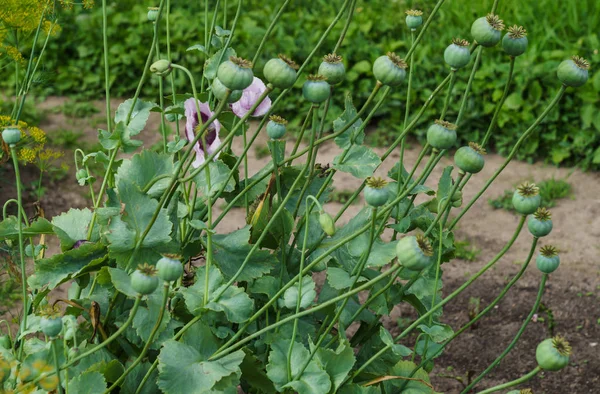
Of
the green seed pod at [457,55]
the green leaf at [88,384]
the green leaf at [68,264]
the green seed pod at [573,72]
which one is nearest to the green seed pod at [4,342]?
the green leaf at [68,264]

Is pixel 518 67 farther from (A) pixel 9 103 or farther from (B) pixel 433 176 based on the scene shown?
(A) pixel 9 103

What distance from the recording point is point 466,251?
10.3 feet

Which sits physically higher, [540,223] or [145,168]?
[540,223]

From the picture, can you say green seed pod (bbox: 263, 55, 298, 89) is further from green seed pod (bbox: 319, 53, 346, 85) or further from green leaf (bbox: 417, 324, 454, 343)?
green leaf (bbox: 417, 324, 454, 343)

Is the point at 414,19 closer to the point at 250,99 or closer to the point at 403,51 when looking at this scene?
the point at 250,99

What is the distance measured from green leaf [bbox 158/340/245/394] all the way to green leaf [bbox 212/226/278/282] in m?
0.17

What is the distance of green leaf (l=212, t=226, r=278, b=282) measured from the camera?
4.85 ft

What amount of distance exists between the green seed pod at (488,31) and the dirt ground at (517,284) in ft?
3.11

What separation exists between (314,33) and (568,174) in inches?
58.6

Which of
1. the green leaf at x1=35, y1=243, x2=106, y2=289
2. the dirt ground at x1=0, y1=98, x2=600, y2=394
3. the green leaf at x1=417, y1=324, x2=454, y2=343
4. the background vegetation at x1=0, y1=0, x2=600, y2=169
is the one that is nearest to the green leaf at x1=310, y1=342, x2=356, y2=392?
the green leaf at x1=417, y1=324, x2=454, y2=343

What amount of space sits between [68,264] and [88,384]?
243 millimetres

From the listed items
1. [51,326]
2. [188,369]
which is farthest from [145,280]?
[188,369]

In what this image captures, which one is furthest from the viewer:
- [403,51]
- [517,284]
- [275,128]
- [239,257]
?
[403,51]

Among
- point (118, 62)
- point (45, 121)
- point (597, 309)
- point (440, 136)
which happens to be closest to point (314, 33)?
point (118, 62)
